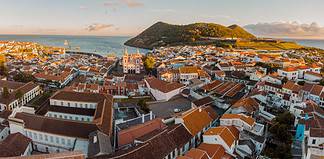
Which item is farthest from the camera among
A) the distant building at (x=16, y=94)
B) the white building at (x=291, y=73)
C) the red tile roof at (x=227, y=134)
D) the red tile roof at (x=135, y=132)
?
the white building at (x=291, y=73)

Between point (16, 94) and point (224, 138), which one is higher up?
point (16, 94)

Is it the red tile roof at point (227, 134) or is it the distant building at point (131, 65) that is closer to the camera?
the red tile roof at point (227, 134)

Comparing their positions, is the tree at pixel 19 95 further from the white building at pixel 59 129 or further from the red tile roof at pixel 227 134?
the red tile roof at pixel 227 134

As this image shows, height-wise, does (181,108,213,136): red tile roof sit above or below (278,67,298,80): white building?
below

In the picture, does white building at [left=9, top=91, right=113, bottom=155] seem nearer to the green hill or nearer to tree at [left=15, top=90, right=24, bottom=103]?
tree at [left=15, top=90, right=24, bottom=103]

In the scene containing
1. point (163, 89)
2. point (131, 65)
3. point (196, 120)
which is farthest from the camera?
point (131, 65)

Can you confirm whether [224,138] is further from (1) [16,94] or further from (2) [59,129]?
(1) [16,94]

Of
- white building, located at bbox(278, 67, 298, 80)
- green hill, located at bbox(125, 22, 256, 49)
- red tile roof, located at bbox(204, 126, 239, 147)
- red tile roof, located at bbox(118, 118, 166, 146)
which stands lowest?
red tile roof, located at bbox(118, 118, 166, 146)

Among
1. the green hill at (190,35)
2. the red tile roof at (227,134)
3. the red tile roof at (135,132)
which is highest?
the green hill at (190,35)

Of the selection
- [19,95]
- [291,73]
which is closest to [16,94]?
[19,95]

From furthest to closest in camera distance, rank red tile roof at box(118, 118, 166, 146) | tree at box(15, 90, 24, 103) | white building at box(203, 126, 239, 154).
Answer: tree at box(15, 90, 24, 103)
red tile roof at box(118, 118, 166, 146)
white building at box(203, 126, 239, 154)

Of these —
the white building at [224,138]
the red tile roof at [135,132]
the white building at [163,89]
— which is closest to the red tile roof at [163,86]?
the white building at [163,89]

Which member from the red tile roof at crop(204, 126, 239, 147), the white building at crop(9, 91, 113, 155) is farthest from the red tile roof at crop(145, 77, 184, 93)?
the red tile roof at crop(204, 126, 239, 147)
